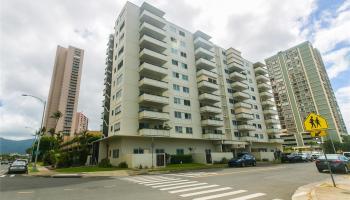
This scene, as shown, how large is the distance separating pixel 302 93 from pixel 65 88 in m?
129

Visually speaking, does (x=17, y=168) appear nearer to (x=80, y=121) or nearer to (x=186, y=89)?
(x=186, y=89)

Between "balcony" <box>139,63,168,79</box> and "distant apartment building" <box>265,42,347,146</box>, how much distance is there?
98969 millimetres

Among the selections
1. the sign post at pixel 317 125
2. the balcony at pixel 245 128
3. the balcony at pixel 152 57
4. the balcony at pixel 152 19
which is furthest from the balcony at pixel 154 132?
the sign post at pixel 317 125

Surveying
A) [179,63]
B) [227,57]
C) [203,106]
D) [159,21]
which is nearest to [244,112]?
[203,106]

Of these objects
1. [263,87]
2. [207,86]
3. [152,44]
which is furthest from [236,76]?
[152,44]

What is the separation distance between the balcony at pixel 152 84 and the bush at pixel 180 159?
1279cm

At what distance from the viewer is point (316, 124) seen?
9.98 m

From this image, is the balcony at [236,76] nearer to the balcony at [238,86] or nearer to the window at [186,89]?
the balcony at [238,86]

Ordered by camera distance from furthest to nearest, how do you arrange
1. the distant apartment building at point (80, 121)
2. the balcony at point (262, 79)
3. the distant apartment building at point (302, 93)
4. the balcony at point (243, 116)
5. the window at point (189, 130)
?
the distant apartment building at point (80, 121), the distant apartment building at point (302, 93), the balcony at point (262, 79), the balcony at point (243, 116), the window at point (189, 130)

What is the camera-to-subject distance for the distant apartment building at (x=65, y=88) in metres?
99.5

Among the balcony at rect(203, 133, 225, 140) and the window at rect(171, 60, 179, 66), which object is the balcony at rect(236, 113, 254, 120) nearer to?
the balcony at rect(203, 133, 225, 140)

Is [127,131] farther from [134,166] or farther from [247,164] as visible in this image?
[247,164]

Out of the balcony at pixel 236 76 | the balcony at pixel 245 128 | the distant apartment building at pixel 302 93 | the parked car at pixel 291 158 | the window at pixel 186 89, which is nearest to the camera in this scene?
the parked car at pixel 291 158

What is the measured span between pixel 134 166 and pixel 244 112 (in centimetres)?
3333
